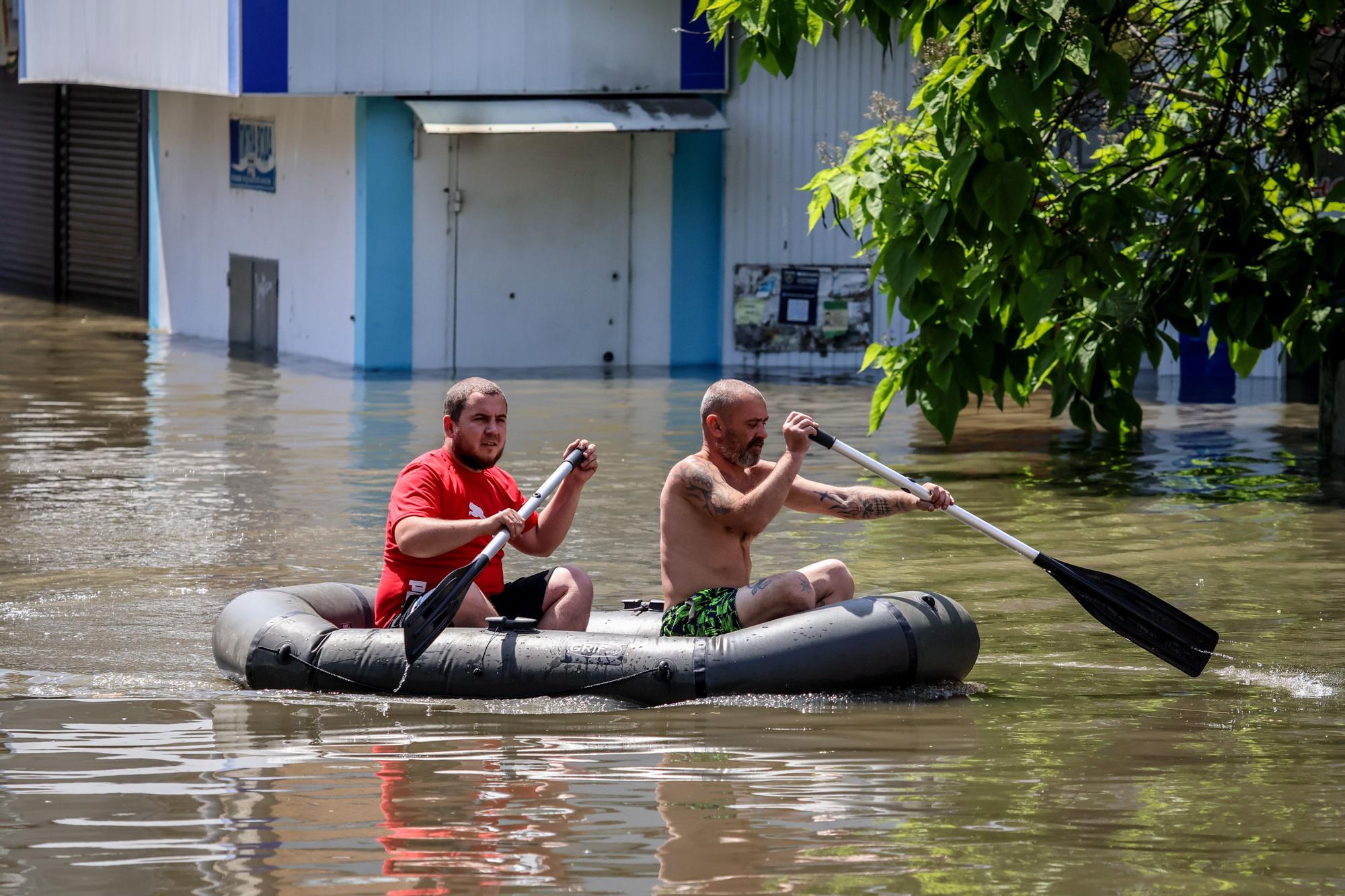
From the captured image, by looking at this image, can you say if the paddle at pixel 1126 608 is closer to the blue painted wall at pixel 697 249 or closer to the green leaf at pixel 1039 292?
the green leaf at pixel 1039 292

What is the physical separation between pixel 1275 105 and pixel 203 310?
40.3 ft

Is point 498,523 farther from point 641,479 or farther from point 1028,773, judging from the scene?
point 641,479

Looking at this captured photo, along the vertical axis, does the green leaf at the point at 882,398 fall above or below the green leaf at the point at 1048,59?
below

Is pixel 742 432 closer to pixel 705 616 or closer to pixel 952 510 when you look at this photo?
pixel 705 616

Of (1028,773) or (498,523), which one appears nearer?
(1028,773)

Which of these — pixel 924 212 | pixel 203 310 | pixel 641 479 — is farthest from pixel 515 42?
pixel 924 212

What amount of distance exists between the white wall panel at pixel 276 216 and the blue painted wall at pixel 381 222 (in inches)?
8.2

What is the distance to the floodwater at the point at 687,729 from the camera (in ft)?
15.9

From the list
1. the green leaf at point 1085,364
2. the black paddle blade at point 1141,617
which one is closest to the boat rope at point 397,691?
the black paddle blade at point 1141,617

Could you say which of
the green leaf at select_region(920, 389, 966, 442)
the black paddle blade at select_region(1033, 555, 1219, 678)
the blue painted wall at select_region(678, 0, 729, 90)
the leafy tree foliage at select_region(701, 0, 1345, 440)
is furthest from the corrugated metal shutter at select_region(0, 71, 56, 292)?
the black paddle blade at select_region(1033, 555, 1219, 678)

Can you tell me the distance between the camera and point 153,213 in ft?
72.7

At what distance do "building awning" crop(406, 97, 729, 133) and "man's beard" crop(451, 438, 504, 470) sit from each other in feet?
34.8

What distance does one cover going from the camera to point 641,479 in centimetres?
1264

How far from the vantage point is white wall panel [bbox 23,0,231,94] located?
1784 centimetres
